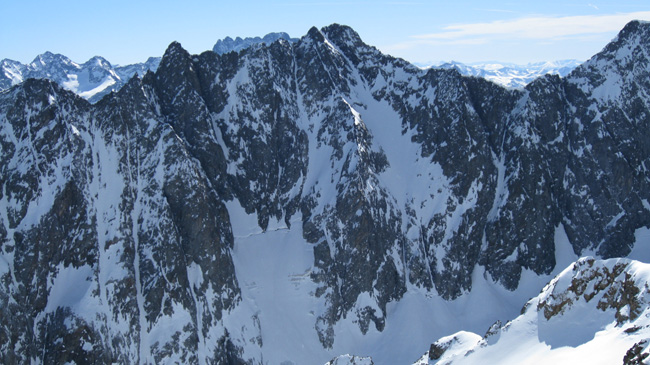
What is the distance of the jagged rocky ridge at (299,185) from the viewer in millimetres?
83812

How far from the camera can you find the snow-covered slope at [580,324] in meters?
42.3

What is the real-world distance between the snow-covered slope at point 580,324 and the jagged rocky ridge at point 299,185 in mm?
48181

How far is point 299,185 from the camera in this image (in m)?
114

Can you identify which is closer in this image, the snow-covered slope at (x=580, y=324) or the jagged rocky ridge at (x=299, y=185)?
the snow-covered slope at (x=580, y=324)

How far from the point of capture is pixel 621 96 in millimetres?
115812

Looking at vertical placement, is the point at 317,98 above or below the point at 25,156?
above

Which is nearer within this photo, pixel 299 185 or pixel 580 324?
pixel 580 324

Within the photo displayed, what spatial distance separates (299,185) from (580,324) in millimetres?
73810

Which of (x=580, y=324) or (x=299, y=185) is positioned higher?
(x=299, y=185)

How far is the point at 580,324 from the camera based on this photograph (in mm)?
48719

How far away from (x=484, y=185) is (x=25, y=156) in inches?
3741

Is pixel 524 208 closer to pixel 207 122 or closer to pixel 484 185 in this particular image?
pixel 484 185

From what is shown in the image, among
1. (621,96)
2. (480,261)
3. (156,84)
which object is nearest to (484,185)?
(480,261)

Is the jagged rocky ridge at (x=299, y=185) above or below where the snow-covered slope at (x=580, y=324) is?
above
